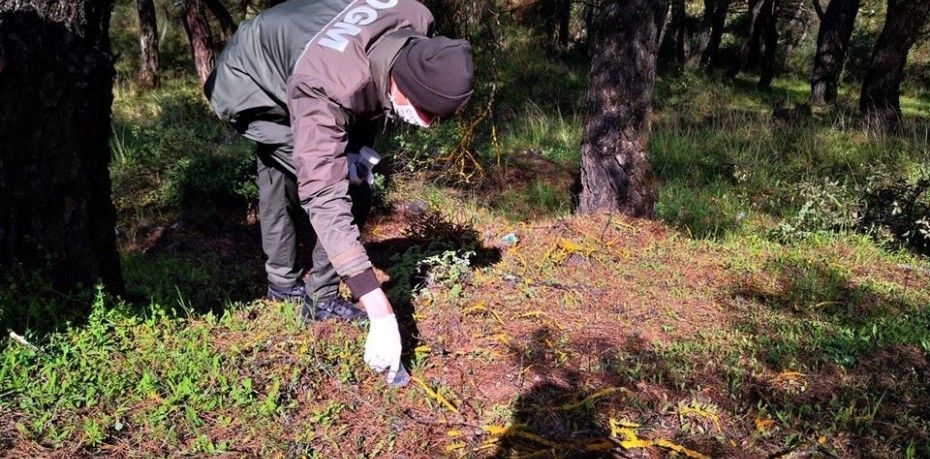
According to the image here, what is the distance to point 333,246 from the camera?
2393 mm

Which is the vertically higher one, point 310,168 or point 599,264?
point 310,168

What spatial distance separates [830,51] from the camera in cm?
1073

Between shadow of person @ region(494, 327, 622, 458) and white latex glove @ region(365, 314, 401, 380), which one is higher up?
white latex glove @ region(365, 314, 401, 380)

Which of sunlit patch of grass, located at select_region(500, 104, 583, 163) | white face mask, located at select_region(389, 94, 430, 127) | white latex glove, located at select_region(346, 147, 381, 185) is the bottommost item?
sunlit patch of grass, located at select_region(500, 104, 583, 163)

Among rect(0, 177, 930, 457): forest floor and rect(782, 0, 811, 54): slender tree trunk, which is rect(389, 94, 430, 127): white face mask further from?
rect(782, 0, 811, 54): slender tree trunk

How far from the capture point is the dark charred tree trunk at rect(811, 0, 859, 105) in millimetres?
10711

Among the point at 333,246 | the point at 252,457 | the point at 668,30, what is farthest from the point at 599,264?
the point at 668,30

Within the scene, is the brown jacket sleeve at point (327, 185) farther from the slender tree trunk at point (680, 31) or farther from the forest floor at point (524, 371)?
the slender tree trunk at point (680, 31)

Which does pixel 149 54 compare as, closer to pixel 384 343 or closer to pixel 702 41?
pixel 384 343

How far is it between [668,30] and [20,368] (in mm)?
21714

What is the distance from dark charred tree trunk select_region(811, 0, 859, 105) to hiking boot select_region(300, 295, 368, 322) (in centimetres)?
1011

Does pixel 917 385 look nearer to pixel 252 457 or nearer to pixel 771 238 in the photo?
pixel 771 238

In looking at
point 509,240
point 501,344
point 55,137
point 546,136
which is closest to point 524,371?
point 501,344

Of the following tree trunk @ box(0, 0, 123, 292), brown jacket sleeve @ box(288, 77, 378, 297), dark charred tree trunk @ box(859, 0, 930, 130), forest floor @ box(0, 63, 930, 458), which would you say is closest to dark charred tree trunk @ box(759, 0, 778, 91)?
dark charred tree trunk @ box(859, 0, 930, 130)
